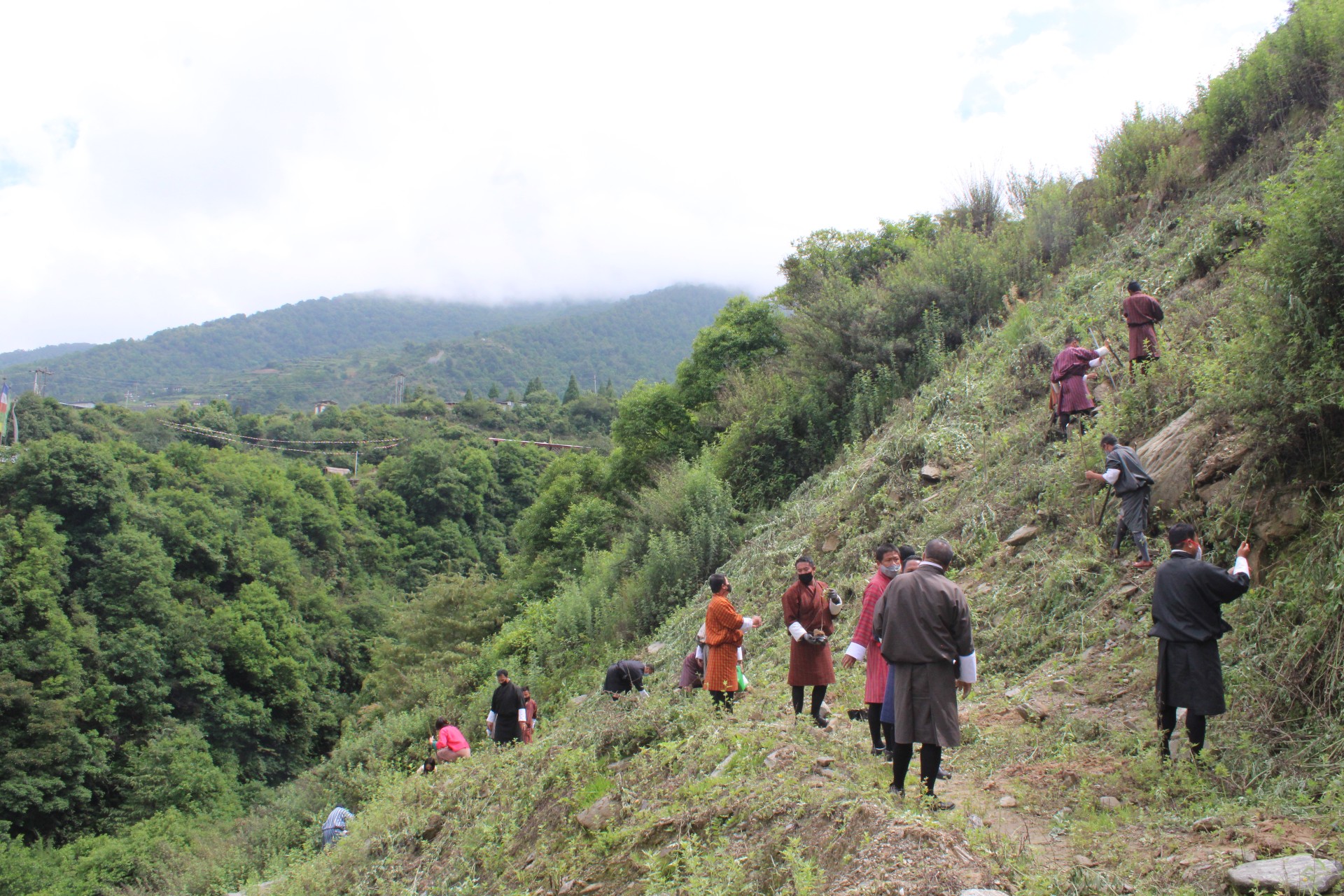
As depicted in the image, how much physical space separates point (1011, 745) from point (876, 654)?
1168mm

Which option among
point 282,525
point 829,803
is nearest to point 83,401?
point 282,525

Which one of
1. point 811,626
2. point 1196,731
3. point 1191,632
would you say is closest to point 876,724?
point 811,626

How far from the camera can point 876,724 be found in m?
5.34

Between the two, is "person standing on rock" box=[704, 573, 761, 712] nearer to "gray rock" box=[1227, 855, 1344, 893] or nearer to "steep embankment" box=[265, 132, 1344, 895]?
"steep embankment" box=[265, 132, 1344, 895]

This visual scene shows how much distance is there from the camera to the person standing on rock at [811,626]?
238 inches

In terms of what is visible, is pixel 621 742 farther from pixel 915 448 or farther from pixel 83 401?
pixel 83 401

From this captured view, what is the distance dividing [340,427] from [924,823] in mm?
95529

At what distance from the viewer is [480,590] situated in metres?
24.8

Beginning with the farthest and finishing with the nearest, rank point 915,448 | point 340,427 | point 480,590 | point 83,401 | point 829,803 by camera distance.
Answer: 1. point 83,401
2. point 340,427
3. point 480,590
4. point 915,448
5. point 829,803

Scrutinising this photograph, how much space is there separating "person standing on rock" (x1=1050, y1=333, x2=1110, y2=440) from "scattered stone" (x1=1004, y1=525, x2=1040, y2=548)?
1341 millimetres

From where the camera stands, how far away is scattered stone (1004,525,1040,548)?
26.8ft

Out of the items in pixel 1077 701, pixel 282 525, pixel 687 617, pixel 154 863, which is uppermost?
pixel 1077 701

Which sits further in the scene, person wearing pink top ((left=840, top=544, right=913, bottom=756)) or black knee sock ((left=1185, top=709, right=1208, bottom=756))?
person wearing pink top ((left=840, top=544, right=913, bottom=756))

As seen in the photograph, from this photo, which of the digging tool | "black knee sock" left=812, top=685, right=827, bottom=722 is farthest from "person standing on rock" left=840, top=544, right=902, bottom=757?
the digging tool
